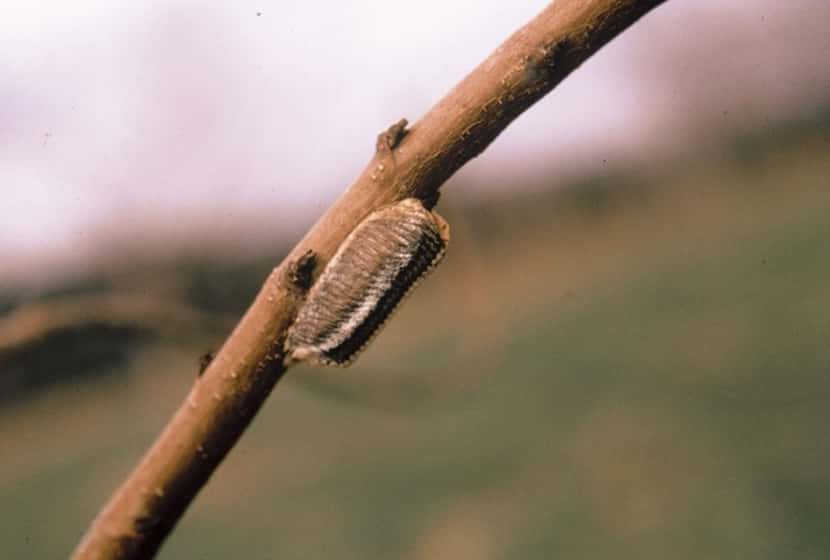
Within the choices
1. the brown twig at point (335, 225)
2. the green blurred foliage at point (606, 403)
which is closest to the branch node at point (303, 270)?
the brown twig at point (335, 225)

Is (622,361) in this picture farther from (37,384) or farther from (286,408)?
(37,384)

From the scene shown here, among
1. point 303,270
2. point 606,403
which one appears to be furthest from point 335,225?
point 606,403

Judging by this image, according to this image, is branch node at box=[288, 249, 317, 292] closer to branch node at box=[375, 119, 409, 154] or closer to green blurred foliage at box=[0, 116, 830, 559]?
branch node at box=[375, 119, 409, 154]

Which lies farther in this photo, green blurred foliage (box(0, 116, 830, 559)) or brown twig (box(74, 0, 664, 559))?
green blurred foliage (box(0, 116, 830, 559))

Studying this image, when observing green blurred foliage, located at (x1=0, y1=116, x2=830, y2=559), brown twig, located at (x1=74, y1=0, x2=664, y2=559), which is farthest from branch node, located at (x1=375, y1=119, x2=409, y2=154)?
green blurred foliage, located at (x1=0, y1=116, x2=830, y2=559)

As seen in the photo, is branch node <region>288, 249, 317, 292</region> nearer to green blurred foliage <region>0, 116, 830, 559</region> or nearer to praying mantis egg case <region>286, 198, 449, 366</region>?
praying mantis egg case <region>286, 198, 449, 366</region>

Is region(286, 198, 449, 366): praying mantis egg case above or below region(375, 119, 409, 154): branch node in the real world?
below

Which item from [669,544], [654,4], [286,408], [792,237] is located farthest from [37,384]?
[792,237]
